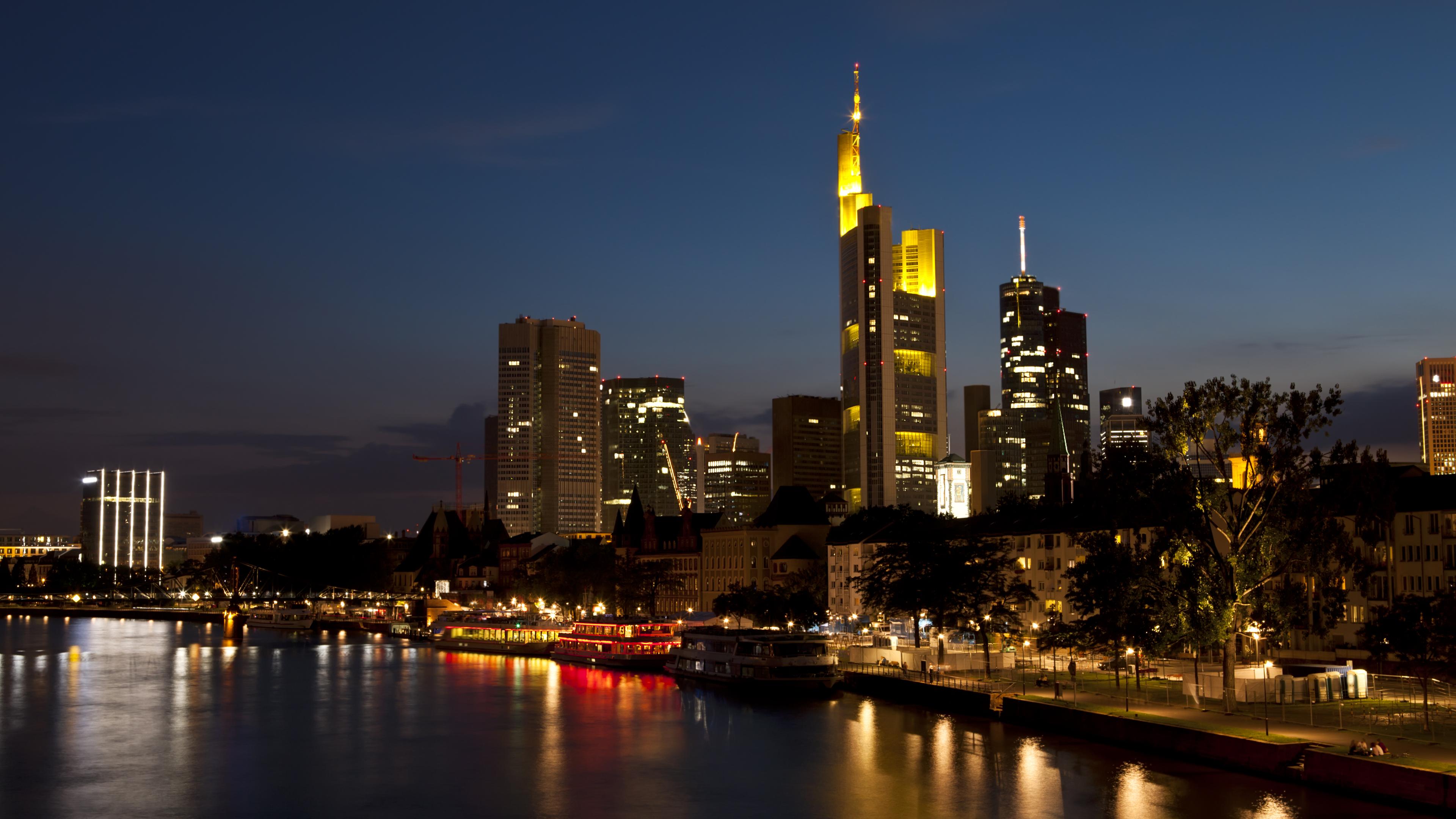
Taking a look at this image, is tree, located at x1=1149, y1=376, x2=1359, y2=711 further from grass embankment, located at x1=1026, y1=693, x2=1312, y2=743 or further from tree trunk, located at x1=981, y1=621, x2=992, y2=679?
tree trunk, located at x1=981, y1=621, x2=992, y2=679

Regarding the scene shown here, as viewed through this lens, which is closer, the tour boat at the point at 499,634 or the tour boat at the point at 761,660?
the tour boat at the point at 761,660

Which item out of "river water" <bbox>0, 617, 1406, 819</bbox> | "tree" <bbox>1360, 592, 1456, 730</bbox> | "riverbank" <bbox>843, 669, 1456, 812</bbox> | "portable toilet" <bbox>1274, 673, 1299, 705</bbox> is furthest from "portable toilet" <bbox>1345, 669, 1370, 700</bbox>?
"river water" <bbox>0, 617, 1406, 819</bbox>

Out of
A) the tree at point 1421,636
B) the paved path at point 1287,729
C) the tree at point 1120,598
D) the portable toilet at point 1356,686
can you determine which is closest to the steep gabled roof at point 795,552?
the tree at point 1120,598

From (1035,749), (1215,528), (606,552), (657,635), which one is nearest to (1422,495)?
(1215,528)

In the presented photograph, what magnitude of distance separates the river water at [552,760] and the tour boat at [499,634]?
36.7 metres

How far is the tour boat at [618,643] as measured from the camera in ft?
419

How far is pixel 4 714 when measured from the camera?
92500mm

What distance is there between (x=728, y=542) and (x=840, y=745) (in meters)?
105

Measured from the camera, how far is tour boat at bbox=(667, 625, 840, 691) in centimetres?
10125

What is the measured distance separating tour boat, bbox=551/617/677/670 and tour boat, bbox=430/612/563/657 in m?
5.02

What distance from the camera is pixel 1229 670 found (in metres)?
67.9

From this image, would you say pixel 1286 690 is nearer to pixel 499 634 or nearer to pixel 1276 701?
pixel 1276 701

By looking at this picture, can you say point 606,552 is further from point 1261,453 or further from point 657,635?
point 1261,453

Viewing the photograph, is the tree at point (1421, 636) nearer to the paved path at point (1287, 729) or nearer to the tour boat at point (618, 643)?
the paved path at point (1287, 729)
